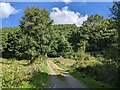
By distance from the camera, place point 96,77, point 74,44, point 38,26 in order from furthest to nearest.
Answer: point 74,44 < point 38,26 < point 96,77

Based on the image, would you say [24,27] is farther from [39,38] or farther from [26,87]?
[26,87]

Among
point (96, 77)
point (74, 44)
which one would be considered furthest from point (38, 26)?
point (74, 44)

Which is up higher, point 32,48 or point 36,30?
point 36,30

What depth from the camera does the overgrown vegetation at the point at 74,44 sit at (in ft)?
61.4

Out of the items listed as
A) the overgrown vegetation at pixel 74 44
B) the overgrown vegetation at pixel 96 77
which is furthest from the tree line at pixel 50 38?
the overgrown vegetation at pixel 96 77

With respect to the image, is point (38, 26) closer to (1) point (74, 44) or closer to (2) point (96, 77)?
(2) point (96, 77)

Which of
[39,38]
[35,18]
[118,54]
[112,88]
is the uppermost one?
[35,18]

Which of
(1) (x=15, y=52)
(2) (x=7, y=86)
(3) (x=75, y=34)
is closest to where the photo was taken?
(2) (x=7, y=86)

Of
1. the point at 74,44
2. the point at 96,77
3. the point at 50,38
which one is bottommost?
the point at 96,77

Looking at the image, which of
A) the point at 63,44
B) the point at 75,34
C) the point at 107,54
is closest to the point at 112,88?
the point at 107,54

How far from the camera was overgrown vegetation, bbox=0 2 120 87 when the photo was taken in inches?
737

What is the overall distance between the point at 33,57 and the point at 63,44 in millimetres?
35673

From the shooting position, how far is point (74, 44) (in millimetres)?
91250

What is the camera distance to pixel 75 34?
9225cm
